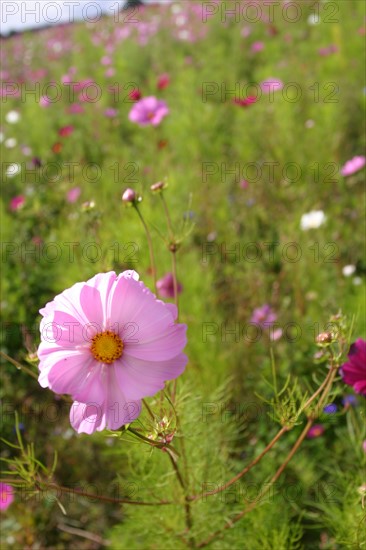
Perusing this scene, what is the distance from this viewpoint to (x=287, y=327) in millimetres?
1490

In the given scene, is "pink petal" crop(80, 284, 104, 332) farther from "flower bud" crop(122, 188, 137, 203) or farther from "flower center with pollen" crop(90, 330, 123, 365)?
"flower bud" crop(122, 188, 137, 203)

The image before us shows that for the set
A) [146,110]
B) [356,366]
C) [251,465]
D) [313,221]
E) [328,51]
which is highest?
[328,51]

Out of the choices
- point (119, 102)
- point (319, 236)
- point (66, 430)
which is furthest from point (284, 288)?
point (119, 102)

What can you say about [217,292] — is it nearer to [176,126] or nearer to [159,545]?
[159,545]

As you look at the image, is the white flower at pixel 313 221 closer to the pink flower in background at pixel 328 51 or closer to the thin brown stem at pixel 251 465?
the thin brown stem at pixel 251 465

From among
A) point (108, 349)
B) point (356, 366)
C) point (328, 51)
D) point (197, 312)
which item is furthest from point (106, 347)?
point (328, 51)

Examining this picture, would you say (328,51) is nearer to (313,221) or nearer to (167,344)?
(313,221)

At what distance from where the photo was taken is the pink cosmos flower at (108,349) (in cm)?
52

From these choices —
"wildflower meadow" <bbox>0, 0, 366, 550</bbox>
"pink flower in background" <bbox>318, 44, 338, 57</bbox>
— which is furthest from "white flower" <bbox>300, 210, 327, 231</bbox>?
"pink flower in background" <bbox>318, 44, 338, 57</bbox>

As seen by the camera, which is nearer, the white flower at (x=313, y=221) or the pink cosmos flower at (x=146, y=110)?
the white flower at (x=313, y=221)

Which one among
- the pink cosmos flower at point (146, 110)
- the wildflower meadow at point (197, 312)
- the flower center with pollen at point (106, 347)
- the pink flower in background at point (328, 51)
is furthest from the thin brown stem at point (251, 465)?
the pink flower in background at point (328, 51)

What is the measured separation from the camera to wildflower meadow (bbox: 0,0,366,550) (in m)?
0.56

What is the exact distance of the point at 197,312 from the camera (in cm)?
145

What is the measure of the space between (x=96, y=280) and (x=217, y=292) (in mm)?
1238
